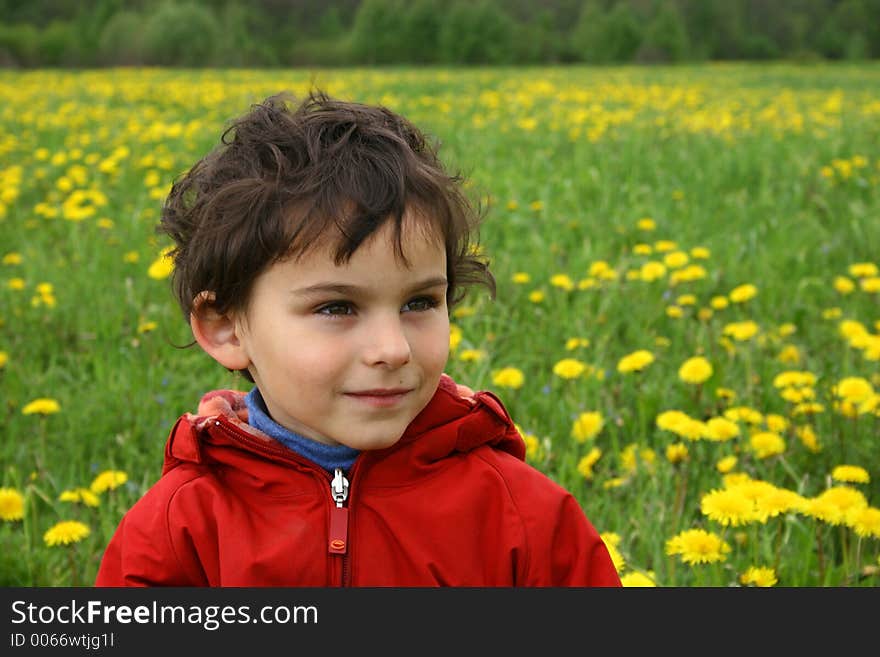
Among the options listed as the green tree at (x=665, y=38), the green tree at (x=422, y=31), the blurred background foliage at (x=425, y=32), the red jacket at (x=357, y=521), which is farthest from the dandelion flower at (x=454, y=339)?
the green tree at (x=665, y=38)

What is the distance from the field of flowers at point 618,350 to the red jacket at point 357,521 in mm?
400

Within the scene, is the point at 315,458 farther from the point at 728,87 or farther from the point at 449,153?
the point at 728,87

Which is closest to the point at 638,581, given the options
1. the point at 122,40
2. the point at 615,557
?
the point at 615,557

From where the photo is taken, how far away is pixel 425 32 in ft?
104

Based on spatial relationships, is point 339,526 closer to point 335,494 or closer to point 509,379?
point 335,494

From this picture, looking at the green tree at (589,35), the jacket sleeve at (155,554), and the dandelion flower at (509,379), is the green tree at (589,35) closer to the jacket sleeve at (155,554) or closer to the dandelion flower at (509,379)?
the dandelion flower at (509,379)

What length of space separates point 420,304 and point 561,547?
344 mm

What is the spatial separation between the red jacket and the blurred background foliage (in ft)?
74.4

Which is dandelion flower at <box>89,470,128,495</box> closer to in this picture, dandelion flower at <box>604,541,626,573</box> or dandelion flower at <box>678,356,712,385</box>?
dandelion flower at <box>604,541,626,573</box>

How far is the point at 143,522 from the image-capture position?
1.26m

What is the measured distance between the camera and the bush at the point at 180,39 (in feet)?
78.5

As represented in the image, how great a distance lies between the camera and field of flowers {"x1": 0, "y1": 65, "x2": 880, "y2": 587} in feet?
6.06

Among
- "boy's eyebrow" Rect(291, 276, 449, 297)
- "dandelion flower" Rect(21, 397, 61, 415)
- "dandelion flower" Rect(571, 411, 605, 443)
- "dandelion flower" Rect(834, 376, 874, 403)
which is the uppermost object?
"dandelion flower" Rect(21, 397, 61, 415)

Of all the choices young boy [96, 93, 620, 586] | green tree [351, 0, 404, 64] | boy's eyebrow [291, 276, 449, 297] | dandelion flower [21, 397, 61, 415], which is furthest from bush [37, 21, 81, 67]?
boy's eyebrow [291, 276, 449, 297]
